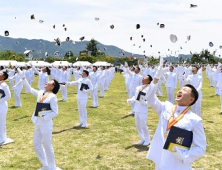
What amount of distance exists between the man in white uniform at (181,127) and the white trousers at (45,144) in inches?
120

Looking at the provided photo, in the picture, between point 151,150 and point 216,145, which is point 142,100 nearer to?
point 216,145

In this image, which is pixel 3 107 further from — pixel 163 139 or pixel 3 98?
pixel 163 139

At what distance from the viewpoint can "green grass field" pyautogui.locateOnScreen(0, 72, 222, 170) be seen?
7152 millimetres

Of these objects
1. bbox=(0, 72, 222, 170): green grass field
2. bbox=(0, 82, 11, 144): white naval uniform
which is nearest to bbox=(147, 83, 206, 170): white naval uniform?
bbox=(0, 72, 222, 170): green grass field

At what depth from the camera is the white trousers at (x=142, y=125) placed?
850cm

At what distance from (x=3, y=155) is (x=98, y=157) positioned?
9.24 feet

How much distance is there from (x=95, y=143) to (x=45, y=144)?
2.96 metres

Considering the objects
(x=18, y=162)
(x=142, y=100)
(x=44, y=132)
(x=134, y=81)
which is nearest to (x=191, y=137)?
(x=44, y=132)

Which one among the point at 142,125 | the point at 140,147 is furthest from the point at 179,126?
the point at 140,147

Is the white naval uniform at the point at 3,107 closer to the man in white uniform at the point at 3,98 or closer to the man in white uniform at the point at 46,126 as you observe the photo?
the man in white uniform at the point at 3,98

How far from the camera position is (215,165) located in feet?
23.2

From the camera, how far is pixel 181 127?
3.56 m

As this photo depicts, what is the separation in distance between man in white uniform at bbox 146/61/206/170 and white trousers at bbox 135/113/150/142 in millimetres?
4483

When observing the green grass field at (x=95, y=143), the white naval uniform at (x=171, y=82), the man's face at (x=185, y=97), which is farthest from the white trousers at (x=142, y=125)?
the white naval uniform at (x=171, y=82)
